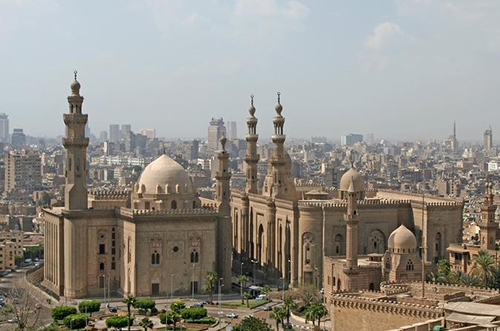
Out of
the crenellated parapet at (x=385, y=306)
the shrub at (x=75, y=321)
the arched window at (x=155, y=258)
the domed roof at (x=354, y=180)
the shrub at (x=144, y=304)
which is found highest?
the domed roof at (x=354, y=180)

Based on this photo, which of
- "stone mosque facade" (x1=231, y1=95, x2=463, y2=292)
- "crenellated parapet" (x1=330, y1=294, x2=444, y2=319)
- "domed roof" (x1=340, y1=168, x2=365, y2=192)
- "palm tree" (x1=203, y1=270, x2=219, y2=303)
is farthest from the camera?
"domed roof" (x1=340, y1=168, x2=365, y2=192)

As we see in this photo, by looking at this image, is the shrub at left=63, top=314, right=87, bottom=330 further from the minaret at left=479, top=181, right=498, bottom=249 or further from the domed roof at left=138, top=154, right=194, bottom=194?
the minaret at left=479, top=181, right=498, bottom=249

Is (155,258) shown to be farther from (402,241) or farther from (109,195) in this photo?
(402,241)

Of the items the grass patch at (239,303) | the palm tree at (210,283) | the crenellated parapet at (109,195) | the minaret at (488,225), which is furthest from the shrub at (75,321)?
the minaret at (488,225)

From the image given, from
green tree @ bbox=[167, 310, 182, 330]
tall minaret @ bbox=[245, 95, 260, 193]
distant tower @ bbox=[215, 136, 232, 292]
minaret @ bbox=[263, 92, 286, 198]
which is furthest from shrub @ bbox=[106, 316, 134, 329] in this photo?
tall minaret @ bbox=[245, 95, 260, 193]

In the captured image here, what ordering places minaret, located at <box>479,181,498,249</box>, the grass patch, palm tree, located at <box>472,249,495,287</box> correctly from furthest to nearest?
minaret, located at <box>479,181,498,249</box>, the grass patch, palm tree, located at <box>472,249,495,287</box>

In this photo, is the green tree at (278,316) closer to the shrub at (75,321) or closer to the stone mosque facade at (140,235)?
the shrub at (75,321)

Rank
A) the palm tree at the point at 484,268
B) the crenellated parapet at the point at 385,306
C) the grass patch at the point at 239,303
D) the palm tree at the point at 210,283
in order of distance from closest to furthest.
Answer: the crenellated parapet at the point at 385,306 < the palm tree at the point at 484,268 < the grass patch at the point at 239,303 < the palm tree at the point at 210,283
